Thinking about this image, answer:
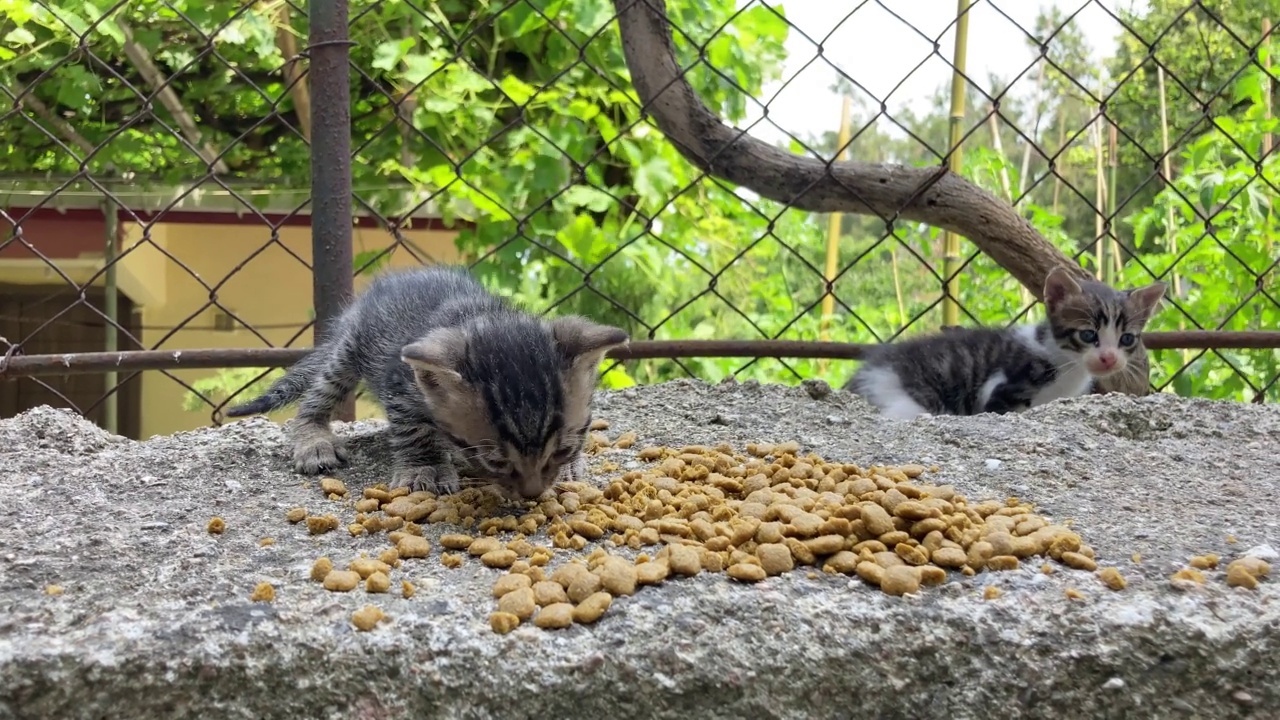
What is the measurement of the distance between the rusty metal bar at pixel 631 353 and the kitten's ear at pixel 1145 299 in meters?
Result: 0.37

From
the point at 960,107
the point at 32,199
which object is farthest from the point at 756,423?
the point at 32,199

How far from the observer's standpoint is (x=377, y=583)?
1.40 m

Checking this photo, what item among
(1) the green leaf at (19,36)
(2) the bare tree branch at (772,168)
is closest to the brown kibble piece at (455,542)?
(2) the bare tree branch at (772,168)

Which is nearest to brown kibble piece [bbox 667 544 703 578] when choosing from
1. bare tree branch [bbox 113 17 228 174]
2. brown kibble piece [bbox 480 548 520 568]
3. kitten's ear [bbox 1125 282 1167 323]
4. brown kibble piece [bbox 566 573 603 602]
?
brown kibble piece [bbox 566 573 603 602]

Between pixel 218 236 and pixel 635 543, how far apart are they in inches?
174

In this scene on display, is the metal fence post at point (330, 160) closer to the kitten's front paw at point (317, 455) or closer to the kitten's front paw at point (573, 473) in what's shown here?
the kitten's front paw at point (317, 455)

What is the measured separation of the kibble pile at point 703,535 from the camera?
1394 mm

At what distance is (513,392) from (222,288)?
418 centimetres

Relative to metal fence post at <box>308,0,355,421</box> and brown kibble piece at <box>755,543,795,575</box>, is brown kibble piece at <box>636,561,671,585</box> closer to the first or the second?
brown kibble piece at <box>755,543,795,575</box>

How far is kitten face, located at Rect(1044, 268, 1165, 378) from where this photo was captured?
333 cm

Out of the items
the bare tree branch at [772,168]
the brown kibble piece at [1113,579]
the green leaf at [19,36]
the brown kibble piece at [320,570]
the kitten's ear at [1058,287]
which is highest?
the green leaf at [19,36]

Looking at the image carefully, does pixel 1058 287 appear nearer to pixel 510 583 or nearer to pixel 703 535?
pixel 703 535

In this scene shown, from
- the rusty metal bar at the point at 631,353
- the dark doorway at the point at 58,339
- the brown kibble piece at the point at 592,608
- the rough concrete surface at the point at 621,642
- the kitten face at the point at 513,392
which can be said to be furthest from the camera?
the dark doorway at the point at 58,339

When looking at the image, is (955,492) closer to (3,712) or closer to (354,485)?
(354,485)
